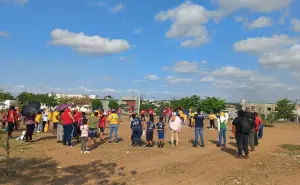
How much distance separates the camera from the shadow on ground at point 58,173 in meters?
7.82

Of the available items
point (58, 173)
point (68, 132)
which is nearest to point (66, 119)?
point (68, 132)

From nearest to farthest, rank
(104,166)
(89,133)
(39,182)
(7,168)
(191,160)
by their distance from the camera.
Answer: (39,182) < (7,168) < (104,166) < (191,160) < (89,133)

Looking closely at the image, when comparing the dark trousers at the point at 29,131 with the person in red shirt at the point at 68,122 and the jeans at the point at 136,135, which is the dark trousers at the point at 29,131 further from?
the jeans at the point at 136,135

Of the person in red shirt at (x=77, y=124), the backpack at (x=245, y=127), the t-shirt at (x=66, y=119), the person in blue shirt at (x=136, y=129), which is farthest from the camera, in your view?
the person in red shirt at (x=77, y=124)

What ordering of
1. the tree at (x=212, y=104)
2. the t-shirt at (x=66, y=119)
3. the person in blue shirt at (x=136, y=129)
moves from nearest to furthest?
1. the t-shirt at (x=66, y=119)
2. the person in blue shirt at (x=136, y=129)
3. the tree at (x=212, y=104)

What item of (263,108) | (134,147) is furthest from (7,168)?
(263,108)

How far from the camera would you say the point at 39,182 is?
7.74 meters

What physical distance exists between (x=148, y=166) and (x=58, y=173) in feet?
8.89

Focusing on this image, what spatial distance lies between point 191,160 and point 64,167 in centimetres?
424

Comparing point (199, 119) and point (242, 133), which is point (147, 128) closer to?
point (199, 119)

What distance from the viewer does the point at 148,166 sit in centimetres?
955

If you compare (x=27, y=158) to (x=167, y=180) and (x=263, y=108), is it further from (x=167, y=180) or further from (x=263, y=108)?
(x=263, y=108)

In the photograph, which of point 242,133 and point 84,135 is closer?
point 242,133

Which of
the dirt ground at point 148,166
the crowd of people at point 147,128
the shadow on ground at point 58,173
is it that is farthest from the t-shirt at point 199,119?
the shadow on ground at point 58,173
